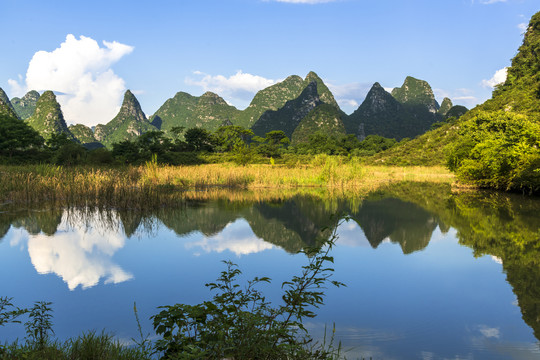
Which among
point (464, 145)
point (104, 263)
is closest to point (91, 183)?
point (104, 263)

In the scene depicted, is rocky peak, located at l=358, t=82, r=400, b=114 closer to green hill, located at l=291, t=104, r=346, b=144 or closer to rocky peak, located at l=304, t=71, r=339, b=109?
rocky peak, located at l=304, t=71, r=339, b=109

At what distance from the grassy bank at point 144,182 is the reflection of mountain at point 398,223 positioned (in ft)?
18.4

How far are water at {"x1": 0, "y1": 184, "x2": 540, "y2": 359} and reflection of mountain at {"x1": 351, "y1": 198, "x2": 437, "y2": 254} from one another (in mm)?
69

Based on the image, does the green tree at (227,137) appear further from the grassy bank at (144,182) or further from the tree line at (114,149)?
the grassy bank at (144,182)

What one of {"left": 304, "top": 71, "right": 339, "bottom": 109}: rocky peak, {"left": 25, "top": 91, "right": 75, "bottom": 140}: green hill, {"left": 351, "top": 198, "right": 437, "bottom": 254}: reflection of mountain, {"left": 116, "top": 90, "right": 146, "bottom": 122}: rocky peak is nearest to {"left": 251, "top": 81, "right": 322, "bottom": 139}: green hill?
{"left": 304, "top": 71, "right": 339, "bottom": 109}: rocky peak

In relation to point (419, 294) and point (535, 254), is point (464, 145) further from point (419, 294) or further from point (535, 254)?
point (419, 294)

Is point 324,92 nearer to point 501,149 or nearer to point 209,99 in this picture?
point 209,99

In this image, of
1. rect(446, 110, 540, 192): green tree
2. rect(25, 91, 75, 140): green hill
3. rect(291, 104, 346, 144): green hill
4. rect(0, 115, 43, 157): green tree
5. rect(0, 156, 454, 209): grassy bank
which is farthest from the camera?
rect(291, 104, 346, 144): green hill

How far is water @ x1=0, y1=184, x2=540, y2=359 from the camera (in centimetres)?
396

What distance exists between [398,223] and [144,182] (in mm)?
11254

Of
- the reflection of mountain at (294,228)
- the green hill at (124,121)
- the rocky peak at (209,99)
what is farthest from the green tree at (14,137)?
the rocky peak at (209,99)

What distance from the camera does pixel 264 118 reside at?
162 metres

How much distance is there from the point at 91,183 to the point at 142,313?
11.2m

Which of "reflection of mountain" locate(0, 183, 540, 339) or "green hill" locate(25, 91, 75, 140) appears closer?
"reflection of mountain" locate(0, 183, 540, 339)
